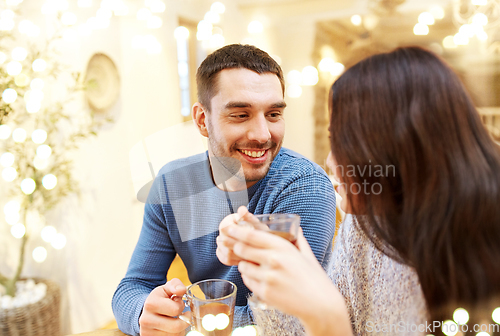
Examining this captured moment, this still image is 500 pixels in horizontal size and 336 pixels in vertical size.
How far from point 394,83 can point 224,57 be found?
0.53 metres

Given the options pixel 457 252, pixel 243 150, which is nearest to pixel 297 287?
pixel 457 252

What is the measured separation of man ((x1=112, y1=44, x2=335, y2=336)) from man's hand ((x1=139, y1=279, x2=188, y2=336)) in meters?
0.11

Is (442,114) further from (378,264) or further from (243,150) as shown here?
(243,150)

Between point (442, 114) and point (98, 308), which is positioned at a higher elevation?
point (442, 114)

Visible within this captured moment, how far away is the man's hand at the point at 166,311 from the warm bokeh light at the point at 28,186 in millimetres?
1220

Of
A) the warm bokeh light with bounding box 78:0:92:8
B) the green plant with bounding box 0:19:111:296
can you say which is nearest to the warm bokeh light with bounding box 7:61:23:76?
the green plant with bounding box 0:19:111:296

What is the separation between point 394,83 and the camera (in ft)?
1.75

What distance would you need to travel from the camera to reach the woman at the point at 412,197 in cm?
45

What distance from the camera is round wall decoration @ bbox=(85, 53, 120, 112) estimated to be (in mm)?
1875

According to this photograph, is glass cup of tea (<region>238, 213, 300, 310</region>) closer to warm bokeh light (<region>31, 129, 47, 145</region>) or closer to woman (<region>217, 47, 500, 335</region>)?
woman (<region>217, 47, 500, 335</region>)

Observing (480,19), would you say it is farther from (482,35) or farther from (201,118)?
(201,118)

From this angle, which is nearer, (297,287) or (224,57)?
(297,287)

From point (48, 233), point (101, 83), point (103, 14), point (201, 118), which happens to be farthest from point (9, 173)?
point (201, 118)

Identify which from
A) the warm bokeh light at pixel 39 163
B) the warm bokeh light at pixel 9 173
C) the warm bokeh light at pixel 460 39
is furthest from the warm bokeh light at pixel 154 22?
the warm bokeh light at pixel 460 39
